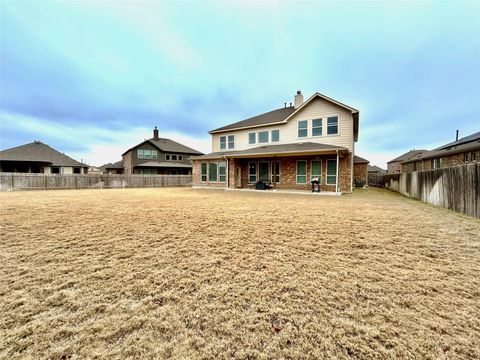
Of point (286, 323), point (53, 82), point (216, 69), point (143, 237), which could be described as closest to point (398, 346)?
point (286, 323)

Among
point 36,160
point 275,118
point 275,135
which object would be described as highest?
point 275,118

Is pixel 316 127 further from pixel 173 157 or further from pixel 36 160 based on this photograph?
pixel 36 160

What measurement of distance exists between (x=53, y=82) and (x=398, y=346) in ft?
92.6

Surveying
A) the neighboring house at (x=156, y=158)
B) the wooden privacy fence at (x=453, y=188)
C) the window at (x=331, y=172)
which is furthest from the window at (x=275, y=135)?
the neighboring house at (x=156, y=158)

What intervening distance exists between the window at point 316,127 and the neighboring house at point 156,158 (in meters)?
21.5

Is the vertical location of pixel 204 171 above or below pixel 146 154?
below

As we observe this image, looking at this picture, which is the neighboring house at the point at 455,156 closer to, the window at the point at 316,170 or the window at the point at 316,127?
the window at the point at 316,127

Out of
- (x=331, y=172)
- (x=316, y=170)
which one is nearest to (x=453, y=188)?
(x=331, y=172)

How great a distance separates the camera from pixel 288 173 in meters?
15.7

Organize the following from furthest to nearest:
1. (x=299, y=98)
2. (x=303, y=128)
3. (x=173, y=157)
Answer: (x=173, y=157) < (x=299, y=98) < (x=303, y=128)

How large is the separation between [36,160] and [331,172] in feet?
111

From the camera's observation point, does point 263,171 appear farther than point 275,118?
No

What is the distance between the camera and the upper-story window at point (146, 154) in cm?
3119

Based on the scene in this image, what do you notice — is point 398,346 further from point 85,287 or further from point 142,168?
point 142,168
